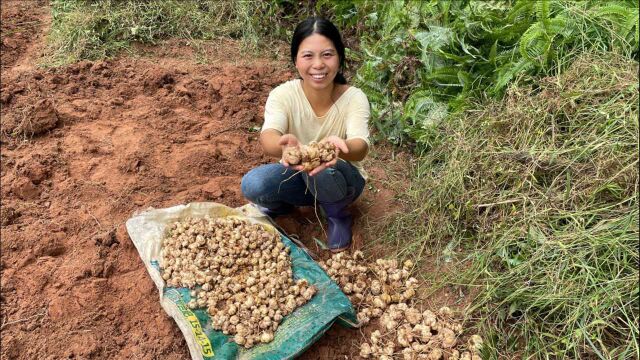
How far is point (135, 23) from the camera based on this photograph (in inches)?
179

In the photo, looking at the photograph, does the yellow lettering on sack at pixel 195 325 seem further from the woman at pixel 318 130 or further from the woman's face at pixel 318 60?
the woman's face at pixel 318 60

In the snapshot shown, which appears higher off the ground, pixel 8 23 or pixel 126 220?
pixel 8 23

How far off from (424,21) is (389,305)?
5.58ft

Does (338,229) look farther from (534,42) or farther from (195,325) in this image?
(534,42)

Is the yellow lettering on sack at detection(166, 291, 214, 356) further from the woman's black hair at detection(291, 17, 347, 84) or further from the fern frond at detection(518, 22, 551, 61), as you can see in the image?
the fern frond at detection(518, 22, 551, 61)

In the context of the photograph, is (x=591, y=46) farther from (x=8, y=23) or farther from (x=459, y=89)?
(x=8, y=23)

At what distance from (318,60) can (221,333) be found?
4.12ft

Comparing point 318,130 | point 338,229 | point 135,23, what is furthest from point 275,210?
point 135,23

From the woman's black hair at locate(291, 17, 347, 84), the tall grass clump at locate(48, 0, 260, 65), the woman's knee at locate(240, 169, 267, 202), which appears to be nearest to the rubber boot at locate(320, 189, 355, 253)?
the woman's knee at locate(240, 169, 267, 202)

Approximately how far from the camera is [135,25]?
4.50 meters

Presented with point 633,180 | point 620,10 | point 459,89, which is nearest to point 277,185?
point 459,89

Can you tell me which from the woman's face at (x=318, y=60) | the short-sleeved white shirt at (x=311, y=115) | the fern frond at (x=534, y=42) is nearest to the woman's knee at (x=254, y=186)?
the short-sleeved white shirt at (x=311, y=115)

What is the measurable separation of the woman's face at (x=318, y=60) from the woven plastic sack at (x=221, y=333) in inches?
32.4

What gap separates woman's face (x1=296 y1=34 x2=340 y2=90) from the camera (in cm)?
209
